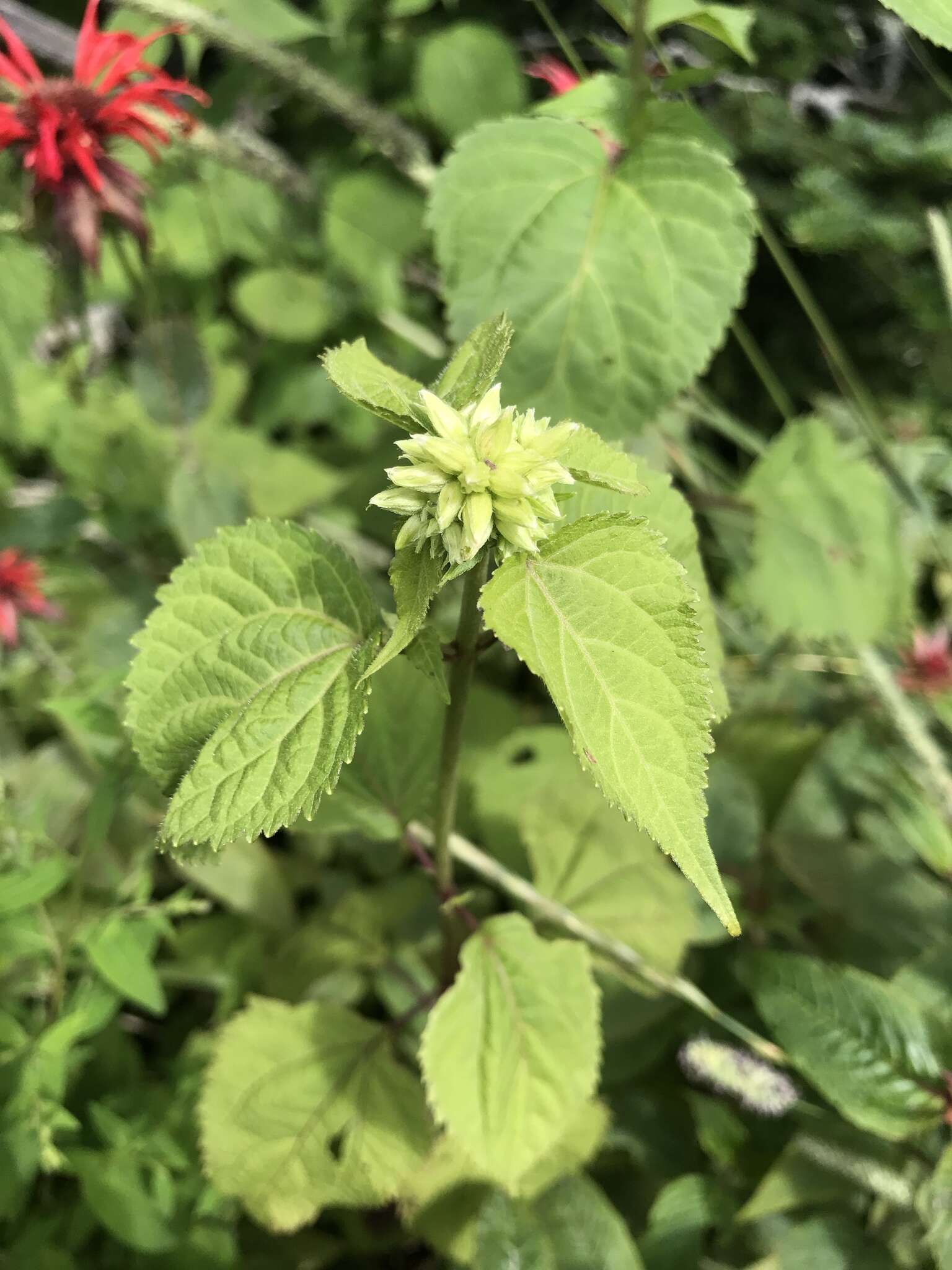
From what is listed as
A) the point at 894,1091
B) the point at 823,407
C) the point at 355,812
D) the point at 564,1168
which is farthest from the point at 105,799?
the point at 823,407

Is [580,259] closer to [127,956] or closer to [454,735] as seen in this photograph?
[454,735]

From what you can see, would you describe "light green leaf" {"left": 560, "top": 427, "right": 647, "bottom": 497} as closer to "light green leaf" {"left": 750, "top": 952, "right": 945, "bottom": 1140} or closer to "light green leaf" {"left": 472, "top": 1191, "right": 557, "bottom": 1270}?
"light green leaf" {"left": 750, "top": 952, "right": 945, "bottom": 1140}

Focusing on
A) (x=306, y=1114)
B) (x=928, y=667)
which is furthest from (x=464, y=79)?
(x=306, y=1114)

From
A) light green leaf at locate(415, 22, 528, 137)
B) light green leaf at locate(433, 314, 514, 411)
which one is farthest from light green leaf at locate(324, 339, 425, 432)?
light green leaf at locate(415, 22, 528, 137)

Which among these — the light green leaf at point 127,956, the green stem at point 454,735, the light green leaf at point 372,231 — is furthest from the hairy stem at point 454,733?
the light green leaf at point 372,231

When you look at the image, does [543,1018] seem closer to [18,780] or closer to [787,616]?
[787,616]
